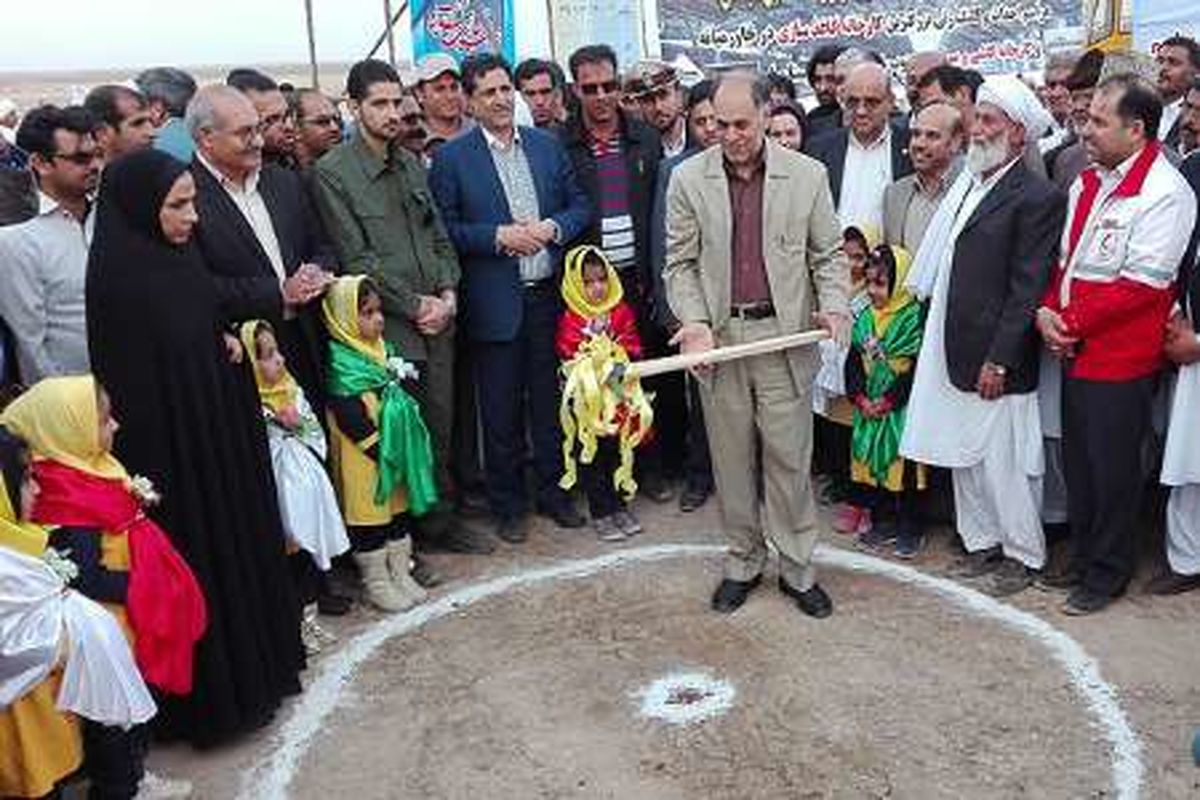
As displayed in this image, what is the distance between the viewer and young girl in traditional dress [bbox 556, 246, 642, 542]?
587cm

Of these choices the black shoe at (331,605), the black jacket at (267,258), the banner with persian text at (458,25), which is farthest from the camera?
the banner with persian text at (458,25)

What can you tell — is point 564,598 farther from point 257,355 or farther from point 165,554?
point 165,554

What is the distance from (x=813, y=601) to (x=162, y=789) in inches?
106

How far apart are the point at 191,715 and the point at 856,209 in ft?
13.0

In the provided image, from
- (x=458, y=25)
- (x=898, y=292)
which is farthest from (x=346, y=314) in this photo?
(x=458, y=25)

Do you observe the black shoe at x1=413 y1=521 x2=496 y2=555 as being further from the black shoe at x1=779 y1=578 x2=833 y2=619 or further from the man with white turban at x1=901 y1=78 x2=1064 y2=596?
the man with white turban at x1=901 y1=78 x2=1064 y2=596

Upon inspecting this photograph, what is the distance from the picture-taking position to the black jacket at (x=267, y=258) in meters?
4.67

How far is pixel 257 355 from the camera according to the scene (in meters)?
4.71

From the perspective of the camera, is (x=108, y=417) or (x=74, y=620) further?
(x=108, y=417)

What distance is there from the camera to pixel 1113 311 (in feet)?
15.4

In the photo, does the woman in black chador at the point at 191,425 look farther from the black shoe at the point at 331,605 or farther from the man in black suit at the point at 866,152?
the man in black suit at the point at 866,152

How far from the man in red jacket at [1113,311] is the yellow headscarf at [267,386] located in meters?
3.14

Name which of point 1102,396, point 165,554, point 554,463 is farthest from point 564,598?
point 1102,396

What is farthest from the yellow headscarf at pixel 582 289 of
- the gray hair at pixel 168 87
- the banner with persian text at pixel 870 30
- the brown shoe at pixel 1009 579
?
the banner with persian text at pixel 870 30
